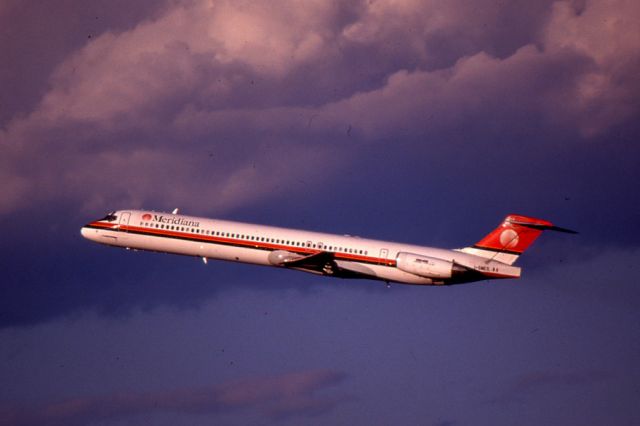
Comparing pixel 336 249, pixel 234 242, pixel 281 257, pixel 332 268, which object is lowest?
pixel 332 268

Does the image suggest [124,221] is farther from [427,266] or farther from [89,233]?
[427,266]

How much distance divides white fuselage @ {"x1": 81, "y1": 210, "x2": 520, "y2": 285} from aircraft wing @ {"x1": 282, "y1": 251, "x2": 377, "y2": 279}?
8 centimetres

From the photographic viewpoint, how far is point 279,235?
54.8m

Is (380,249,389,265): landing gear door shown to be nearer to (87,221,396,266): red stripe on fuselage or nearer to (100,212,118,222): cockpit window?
(87,221,396,266): red stripe on fuselage

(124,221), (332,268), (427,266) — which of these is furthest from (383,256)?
(124,221)

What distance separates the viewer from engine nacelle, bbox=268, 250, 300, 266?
53.5m

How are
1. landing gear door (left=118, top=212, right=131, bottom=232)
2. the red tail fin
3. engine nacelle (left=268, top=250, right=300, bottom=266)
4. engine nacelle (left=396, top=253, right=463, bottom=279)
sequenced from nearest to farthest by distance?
engine nacelle (left=396, top=253, right=463, bottom=279), engine nacelle (left=268, top=250, right=300, bottom=266), the red tail fin, landing gear door (left=118, top=212, right=131, bottom=232)

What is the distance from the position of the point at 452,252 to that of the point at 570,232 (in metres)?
9.44

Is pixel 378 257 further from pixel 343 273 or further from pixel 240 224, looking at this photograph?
pixel 240 224

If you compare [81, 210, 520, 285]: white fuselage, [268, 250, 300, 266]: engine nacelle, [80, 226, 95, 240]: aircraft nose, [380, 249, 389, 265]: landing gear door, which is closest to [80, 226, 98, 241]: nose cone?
[80, 226, 95, 240]: aircraft nose

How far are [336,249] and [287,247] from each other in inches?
148

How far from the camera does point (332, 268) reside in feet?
178

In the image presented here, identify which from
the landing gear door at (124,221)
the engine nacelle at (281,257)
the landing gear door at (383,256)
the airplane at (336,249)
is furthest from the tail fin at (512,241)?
the landing gear door at (124,221)

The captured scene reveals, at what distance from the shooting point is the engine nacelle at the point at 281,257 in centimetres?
5353
